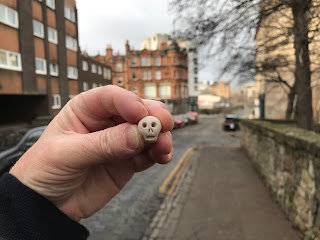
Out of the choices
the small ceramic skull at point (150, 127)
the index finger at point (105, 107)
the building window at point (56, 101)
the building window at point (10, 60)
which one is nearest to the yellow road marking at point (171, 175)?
the index finger at point (105, 107)

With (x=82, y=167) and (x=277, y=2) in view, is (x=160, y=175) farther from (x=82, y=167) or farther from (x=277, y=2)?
(x=82, y=167)

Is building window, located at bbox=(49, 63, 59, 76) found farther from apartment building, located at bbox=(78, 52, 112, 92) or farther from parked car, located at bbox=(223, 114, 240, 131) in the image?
parked car, located at bbox=(223, 114, 240, 131)

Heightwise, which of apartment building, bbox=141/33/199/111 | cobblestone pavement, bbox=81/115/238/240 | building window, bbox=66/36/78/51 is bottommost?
cobblestone pavement, bbox=81/115/238/240

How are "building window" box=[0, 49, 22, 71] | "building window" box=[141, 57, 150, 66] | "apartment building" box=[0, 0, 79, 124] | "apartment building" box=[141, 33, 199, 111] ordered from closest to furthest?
1. "apartment building" box=[141, 33, 199, 111]
2. "apartment building" box=[0, 0, 79, 124]
3. "building window" box=[0, 49, 22, 71]
4. "building window" box=[141, 57, 150, 66]

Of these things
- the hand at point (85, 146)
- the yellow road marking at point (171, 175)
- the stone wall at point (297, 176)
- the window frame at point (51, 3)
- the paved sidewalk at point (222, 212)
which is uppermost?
the window frame at point (51, 3)

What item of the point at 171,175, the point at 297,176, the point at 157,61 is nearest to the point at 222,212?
the point at 297,176

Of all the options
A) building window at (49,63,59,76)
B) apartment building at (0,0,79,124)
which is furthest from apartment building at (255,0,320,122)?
building window at (49,63,59,76)

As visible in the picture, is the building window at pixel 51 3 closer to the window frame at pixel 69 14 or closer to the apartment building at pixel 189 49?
the window frame at pixel 69 14

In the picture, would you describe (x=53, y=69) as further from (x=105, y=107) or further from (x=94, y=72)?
(x=105, y=107)
